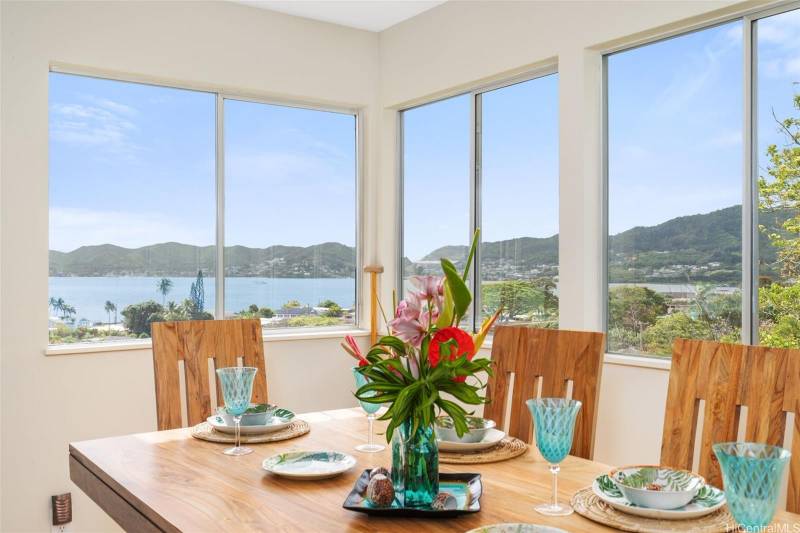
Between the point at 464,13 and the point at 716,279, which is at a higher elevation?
the point at 464,13

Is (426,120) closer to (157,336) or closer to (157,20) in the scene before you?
(157,20)

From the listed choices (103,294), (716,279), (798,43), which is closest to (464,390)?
(716,279)

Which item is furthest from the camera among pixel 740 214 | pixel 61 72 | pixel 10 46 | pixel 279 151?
pixel 279 151

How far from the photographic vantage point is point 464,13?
3.67m

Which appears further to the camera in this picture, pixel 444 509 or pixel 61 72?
pixel 61 72

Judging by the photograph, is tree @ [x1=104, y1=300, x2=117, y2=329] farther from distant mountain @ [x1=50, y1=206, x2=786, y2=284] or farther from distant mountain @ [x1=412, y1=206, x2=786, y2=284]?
distant mountain @ [x1=412, y1=206, x2=786, y2=284]

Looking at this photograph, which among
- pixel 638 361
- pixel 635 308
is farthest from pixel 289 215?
pixel 638 361

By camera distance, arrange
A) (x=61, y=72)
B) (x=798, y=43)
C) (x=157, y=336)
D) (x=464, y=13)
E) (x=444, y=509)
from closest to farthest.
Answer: (x=444, y=509) < (x=157, y=336) < (x=798, y=43) < (x=61, y=72) < (x=464, y=13)

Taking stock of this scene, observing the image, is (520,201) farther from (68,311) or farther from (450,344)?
(450,344)

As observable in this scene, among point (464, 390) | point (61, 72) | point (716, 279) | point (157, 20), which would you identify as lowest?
point (464, 390)

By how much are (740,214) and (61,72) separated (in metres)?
3.00

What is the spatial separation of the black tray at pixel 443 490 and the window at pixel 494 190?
1.98 m

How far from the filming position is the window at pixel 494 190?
3.42 metres

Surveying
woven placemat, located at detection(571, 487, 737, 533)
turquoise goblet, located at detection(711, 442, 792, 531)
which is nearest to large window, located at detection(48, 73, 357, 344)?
woven placemat, located at detection(571, 487, 737, 533)
